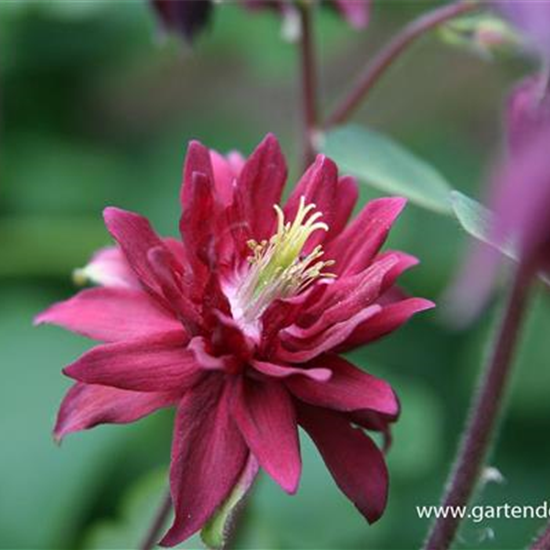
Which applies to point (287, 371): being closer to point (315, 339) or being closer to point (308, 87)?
point (315, 339)

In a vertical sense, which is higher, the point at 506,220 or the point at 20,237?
the point at 506,220

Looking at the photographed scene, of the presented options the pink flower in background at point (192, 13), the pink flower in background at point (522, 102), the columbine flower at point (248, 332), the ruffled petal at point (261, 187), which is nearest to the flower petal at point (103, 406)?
the columbine flower at point (248, 332)

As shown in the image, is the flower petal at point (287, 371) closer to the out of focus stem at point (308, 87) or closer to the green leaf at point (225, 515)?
the green leaf at point (225, 515)

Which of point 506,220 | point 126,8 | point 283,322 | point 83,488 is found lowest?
point 83,488

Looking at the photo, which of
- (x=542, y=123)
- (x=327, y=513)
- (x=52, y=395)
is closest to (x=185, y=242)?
(x=542, y=123)

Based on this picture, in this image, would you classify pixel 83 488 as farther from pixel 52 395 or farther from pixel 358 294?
pixel 358 294

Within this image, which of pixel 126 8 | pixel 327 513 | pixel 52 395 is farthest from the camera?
pixel 126 8

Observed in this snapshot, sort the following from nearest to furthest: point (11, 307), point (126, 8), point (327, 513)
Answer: point (327, 513)
point (11, 307)
point (126, 8)
